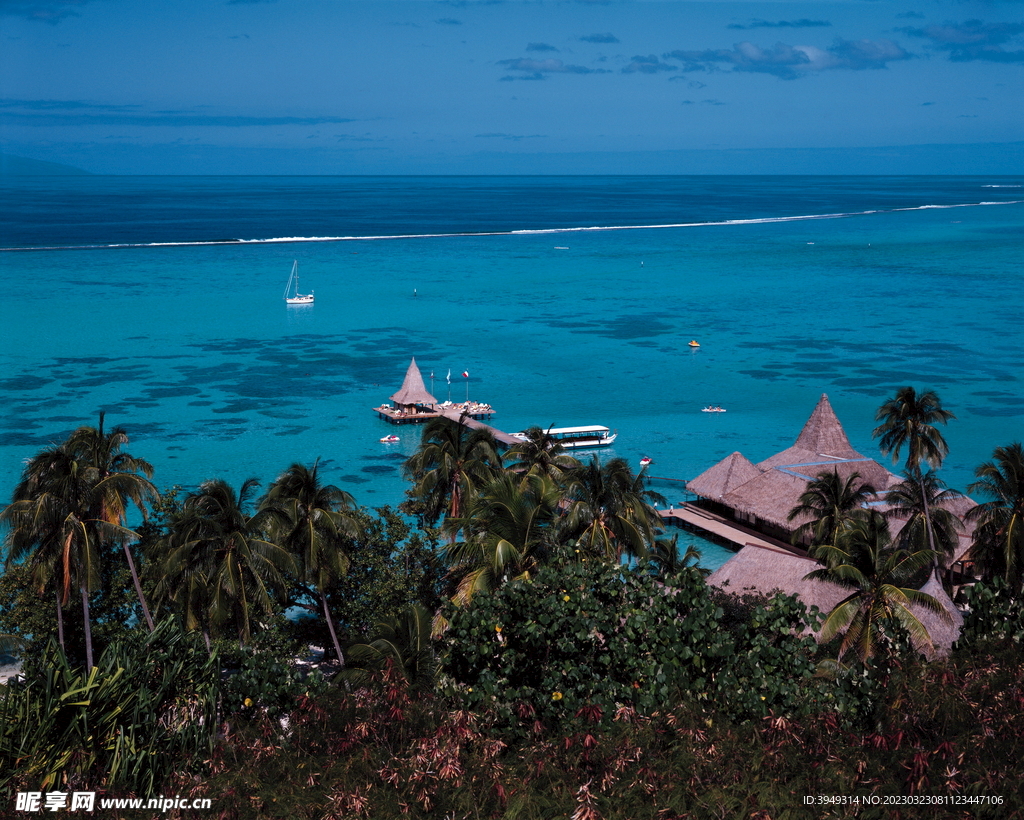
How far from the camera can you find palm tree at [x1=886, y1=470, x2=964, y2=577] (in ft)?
78.0

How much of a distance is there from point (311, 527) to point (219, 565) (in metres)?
2.12

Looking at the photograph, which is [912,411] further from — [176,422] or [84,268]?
[84,268]

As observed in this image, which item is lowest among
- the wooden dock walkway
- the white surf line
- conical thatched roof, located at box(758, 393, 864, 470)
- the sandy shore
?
the sandy shore

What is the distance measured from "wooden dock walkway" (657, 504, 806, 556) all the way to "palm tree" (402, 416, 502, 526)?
9.38 metres

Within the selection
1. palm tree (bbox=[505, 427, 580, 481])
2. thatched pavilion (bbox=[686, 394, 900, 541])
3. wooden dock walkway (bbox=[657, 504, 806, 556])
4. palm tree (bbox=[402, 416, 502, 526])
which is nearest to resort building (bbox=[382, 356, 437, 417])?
wooden dock walkway (bbox=[657, 504, 806, 556])

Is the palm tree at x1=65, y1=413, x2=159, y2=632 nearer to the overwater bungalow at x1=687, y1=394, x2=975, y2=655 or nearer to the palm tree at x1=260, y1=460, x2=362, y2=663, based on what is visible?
the palm tree at x1=260, y1=460, x2=362, y2=663

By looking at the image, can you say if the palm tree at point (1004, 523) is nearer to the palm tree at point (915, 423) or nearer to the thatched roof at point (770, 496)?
the palm tree at point (915, 423)

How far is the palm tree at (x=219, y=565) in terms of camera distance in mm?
17047

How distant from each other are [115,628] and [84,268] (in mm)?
88694

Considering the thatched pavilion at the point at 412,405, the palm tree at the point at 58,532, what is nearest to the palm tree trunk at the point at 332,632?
the palm tree at the point at 58,532

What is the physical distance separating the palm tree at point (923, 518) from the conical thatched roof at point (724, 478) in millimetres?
7110

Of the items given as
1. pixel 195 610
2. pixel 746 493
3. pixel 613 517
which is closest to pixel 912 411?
pixel 746 493

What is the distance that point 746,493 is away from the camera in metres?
31.1

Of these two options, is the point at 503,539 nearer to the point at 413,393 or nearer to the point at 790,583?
the point at 790,583
